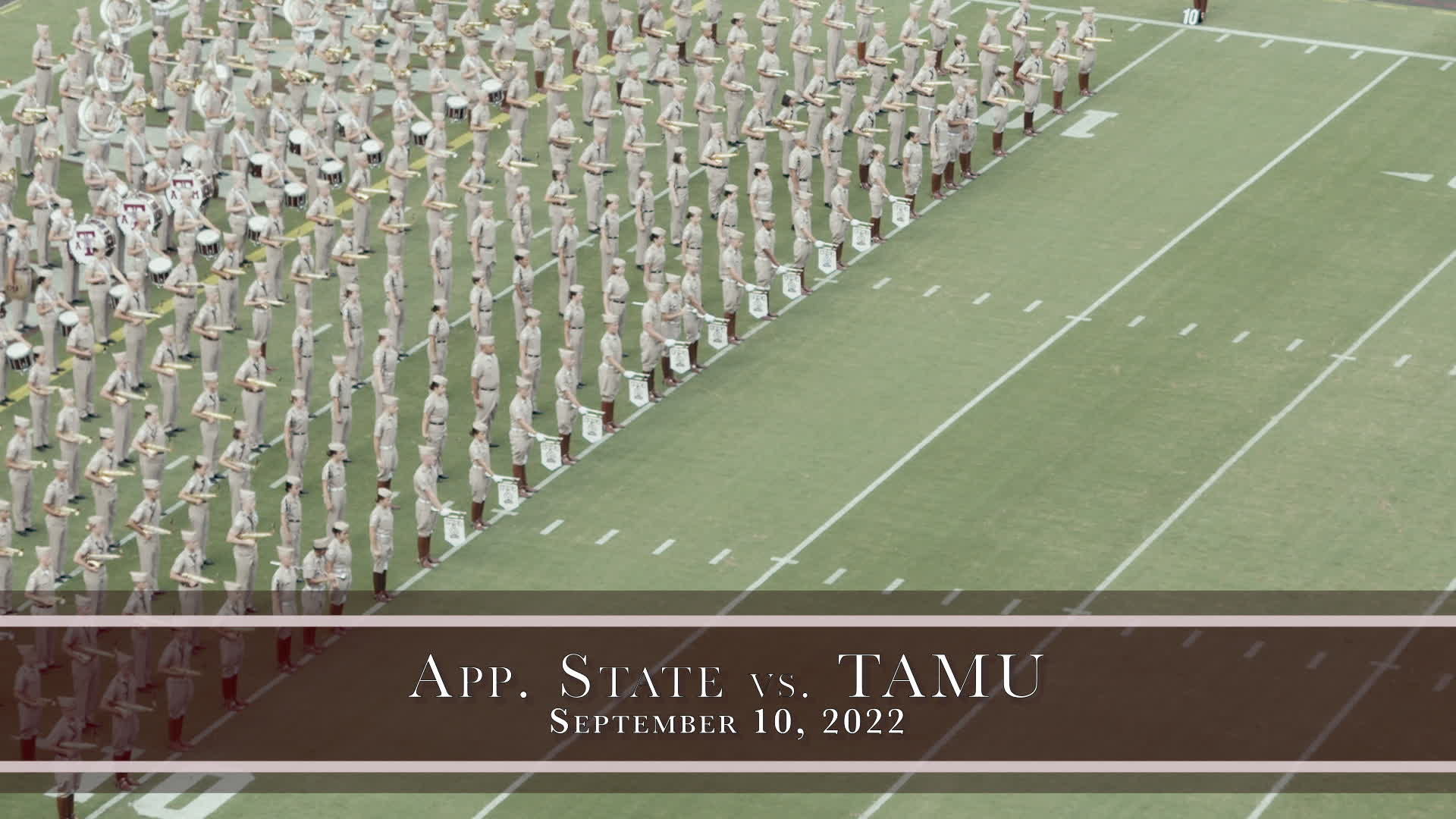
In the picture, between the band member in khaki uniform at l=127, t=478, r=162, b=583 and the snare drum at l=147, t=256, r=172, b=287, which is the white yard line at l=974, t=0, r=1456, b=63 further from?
the band member in khaki uniform at l=127, t=478, r=162, b=583

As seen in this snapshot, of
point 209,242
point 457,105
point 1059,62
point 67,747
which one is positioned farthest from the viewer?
point 1059,62

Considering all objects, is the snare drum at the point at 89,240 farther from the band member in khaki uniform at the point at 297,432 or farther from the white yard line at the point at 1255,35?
the white yard line at the point at 1255,35

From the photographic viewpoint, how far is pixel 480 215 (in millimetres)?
44562

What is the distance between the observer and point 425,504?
3831cm

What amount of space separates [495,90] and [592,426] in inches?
428

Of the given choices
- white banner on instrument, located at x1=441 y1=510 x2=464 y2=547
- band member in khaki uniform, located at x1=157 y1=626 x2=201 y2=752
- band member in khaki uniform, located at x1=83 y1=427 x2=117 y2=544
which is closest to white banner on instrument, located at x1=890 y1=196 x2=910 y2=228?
white banner on instrument, located at x1=441 y1=510 x2=464 y2=547

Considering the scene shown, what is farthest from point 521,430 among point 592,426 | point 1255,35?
point 1255,35

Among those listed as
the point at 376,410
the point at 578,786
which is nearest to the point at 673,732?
the point at 578,786

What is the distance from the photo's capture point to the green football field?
3831 cm

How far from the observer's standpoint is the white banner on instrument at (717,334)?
44.6m

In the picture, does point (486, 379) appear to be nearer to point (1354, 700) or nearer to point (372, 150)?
point (372, 150)

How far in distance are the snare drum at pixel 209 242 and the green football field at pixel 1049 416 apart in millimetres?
1547

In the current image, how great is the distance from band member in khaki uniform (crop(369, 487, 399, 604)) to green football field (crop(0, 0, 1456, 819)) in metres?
0.33

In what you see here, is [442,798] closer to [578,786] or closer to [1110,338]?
[578,786]
